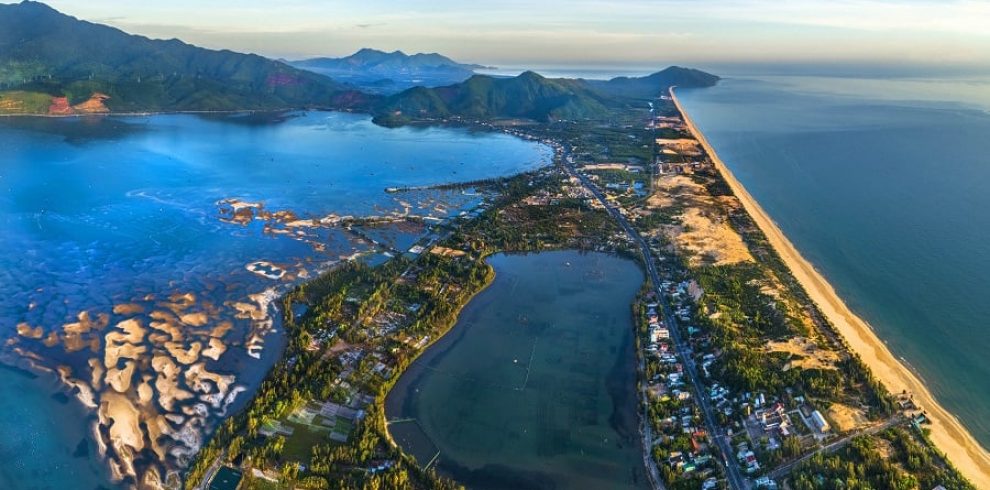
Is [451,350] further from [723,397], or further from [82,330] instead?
[82,330]

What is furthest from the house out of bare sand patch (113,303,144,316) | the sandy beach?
bare sand patch (113,303,144,316)

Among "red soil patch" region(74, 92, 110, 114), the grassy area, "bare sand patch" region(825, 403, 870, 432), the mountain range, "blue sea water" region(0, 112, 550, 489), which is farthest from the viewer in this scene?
the mountain range

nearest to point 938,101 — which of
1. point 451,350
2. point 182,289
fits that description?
point 451,350

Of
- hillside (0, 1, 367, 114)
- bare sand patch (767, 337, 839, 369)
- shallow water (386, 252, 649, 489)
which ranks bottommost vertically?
shallow water (386, 252, 649, 489)

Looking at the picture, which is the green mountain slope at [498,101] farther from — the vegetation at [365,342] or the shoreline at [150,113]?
the vegetation at [365,342]

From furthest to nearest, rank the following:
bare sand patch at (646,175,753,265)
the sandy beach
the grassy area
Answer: the grassy area
bare sand patch at (646,175,753,265)
the sandy beach

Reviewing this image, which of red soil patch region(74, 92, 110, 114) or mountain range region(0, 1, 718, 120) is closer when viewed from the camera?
red soil patch region(74, 92, 110, 114)

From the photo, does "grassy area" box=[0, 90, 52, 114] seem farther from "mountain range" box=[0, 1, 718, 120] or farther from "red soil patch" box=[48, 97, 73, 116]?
"red soil patch" box=[48, 97, 73, 116]
